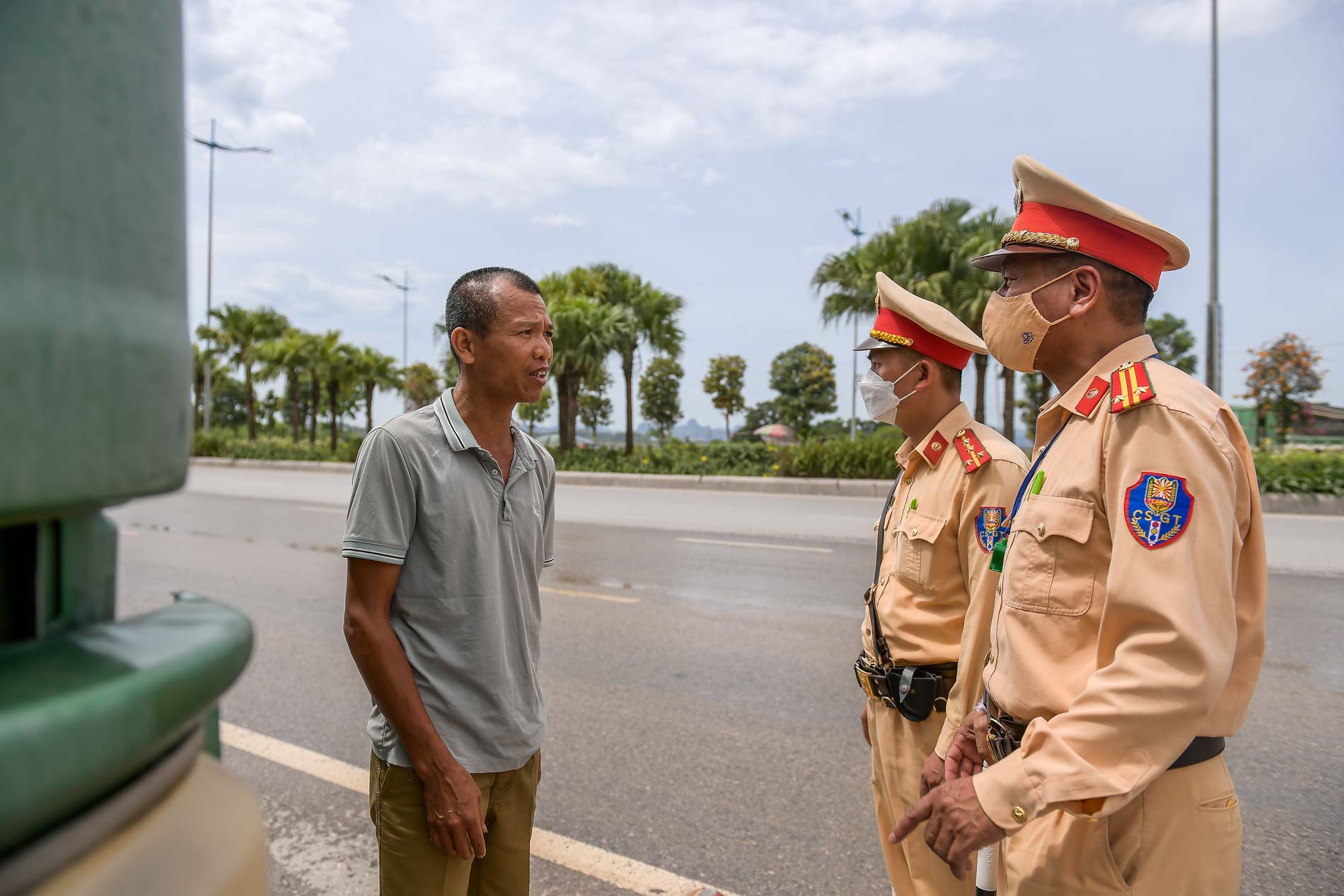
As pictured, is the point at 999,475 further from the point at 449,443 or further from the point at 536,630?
the point at 449,443

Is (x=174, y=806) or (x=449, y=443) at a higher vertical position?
(x=449, y=443)

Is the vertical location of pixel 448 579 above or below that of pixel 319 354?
below

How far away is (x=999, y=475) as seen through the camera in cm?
255

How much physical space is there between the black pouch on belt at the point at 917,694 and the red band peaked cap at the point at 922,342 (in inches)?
41.7

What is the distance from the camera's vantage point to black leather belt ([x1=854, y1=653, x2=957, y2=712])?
2480 mm

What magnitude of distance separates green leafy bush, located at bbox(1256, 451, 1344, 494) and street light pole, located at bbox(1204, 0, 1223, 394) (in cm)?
230

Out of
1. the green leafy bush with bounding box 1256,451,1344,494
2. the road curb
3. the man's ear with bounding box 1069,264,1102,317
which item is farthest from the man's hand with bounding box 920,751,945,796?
the green leafy bush with bounding box 1256,451,1344,494

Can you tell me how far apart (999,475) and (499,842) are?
1679mm

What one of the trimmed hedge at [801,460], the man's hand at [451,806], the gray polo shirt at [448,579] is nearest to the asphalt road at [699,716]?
the gray polo shirt at [448,579]

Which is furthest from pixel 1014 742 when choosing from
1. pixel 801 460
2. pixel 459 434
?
pixel 801 460

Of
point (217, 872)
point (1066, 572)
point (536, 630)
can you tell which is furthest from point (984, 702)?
point (217, 872)

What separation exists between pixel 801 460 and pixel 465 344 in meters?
17.0

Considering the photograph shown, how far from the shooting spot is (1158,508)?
1556 millimetres

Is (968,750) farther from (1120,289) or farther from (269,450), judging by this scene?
(269,450)
